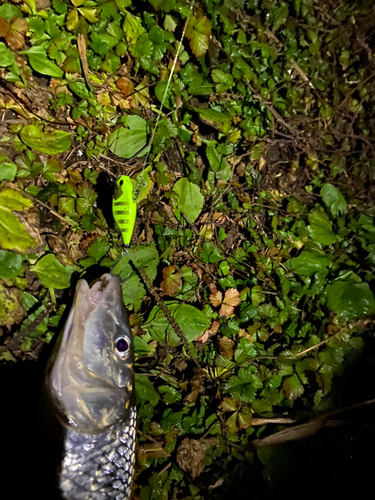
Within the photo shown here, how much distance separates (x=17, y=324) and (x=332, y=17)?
384cm

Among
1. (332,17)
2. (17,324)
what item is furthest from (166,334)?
(332,17)

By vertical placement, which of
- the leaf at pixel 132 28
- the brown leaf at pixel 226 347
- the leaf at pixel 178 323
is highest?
the leaf at pixel 132 28

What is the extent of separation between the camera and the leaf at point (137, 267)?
215cm

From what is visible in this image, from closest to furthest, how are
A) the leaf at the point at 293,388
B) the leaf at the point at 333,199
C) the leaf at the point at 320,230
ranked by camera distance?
the leaf at the point at 293,388 < the leaf at the point at 320,230 < the leaf at the point at 333,199

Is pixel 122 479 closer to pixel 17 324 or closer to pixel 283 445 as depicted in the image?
pixel 17 324

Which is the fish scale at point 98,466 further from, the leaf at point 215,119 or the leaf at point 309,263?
the leaf at point 215,119

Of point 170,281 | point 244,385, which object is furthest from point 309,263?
point 170,281

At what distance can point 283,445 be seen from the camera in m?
2.52

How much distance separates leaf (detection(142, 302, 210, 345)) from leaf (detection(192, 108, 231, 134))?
1.31 meters

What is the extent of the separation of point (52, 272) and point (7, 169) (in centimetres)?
65

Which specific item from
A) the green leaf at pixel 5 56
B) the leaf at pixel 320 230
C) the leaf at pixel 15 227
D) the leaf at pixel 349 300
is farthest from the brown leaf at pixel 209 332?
the green leaf at pixel 5 56

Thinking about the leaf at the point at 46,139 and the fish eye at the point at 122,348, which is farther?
the leaf at the point at 46,139

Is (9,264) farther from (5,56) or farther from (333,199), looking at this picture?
(333,199)

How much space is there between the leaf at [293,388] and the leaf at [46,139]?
2310mm
